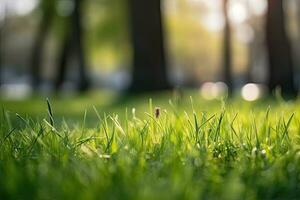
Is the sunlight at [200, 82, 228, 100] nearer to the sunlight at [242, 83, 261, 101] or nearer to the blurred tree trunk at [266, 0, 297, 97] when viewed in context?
the sunlight at [242, 83, 261, 101]

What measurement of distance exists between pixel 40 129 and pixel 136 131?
59 cm

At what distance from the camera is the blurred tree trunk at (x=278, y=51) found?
15242 millimetres

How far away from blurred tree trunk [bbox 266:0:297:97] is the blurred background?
0.03 meters

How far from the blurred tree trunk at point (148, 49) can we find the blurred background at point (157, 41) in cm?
3

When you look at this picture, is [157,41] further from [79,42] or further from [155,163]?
[155,163]

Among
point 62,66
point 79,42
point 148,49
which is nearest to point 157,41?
point 148,49

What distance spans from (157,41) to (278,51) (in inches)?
130

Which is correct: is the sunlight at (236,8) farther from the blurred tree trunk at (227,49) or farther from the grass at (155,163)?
the grass at (155,163)

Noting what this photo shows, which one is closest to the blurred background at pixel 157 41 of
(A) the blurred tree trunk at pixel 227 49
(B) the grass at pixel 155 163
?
(A) the blurred tree trunk at pixel 227 49

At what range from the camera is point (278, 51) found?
15.6m

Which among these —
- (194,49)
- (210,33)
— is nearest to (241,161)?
(210,33)

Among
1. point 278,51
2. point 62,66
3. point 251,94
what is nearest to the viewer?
point 278,51

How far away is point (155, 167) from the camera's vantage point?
2.80m

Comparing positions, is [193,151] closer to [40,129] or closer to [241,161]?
[241,161]
